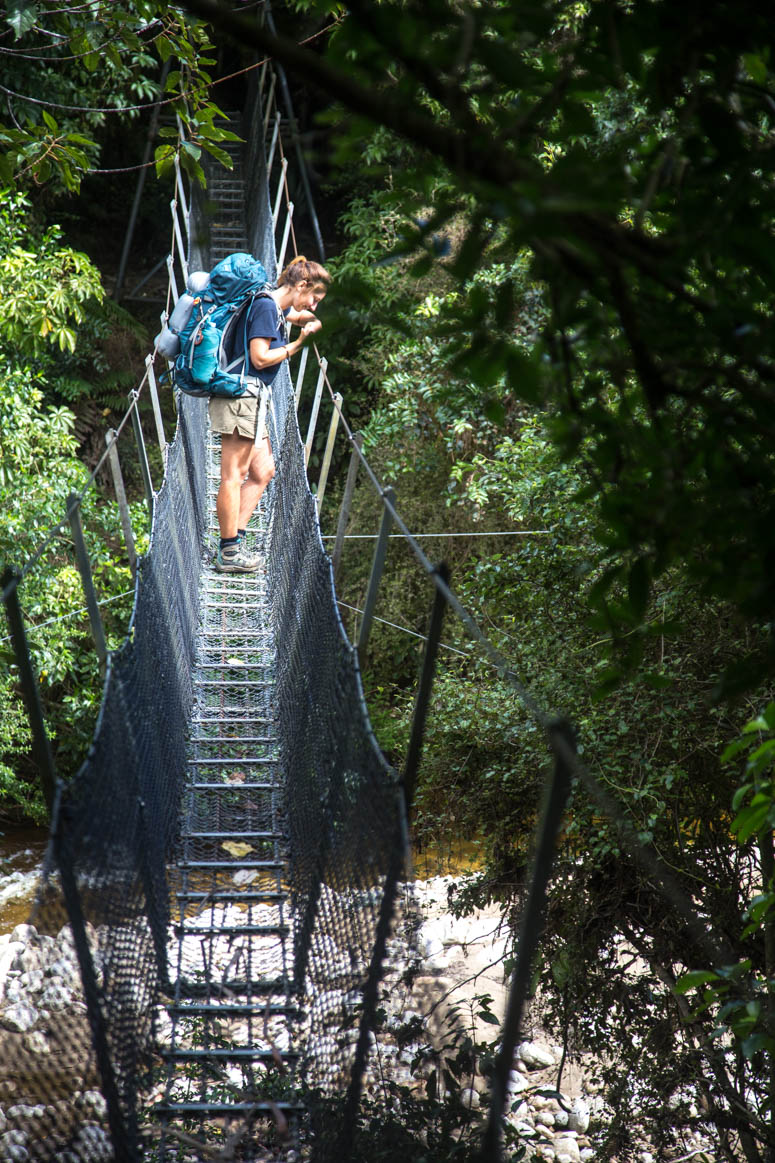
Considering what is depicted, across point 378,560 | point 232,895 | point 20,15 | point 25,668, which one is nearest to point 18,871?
point 232,895

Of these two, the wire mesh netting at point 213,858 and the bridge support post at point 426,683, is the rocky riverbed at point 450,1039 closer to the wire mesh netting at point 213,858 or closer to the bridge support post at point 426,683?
the wire mesh netting at point 213,858

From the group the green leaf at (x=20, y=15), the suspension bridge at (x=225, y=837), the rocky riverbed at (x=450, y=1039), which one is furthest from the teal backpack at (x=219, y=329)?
the rocky riverbed at (x=450, y=1039)

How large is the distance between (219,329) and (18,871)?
423 cm

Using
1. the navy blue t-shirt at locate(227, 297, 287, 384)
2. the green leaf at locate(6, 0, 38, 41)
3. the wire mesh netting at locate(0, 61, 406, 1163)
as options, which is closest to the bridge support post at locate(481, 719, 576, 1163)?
the wire mesh netting at locate(0, 61, 406, 1163)

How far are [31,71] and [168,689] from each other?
5844 mm

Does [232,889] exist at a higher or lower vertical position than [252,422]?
lower

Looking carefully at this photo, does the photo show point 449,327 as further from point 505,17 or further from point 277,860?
point 277,860

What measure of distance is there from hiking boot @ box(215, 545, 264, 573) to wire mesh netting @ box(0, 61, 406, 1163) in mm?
57

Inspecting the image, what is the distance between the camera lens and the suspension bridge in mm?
1312

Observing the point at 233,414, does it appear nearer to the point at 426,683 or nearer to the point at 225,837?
the point at 225,837

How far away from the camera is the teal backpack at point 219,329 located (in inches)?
125

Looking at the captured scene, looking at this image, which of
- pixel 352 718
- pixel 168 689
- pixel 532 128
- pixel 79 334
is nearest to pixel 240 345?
pixel 168 689

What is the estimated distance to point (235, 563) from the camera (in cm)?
359

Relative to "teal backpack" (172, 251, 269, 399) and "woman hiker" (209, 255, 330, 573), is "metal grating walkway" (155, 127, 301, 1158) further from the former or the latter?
"teal backpack" (172, 251, 269, 399)
